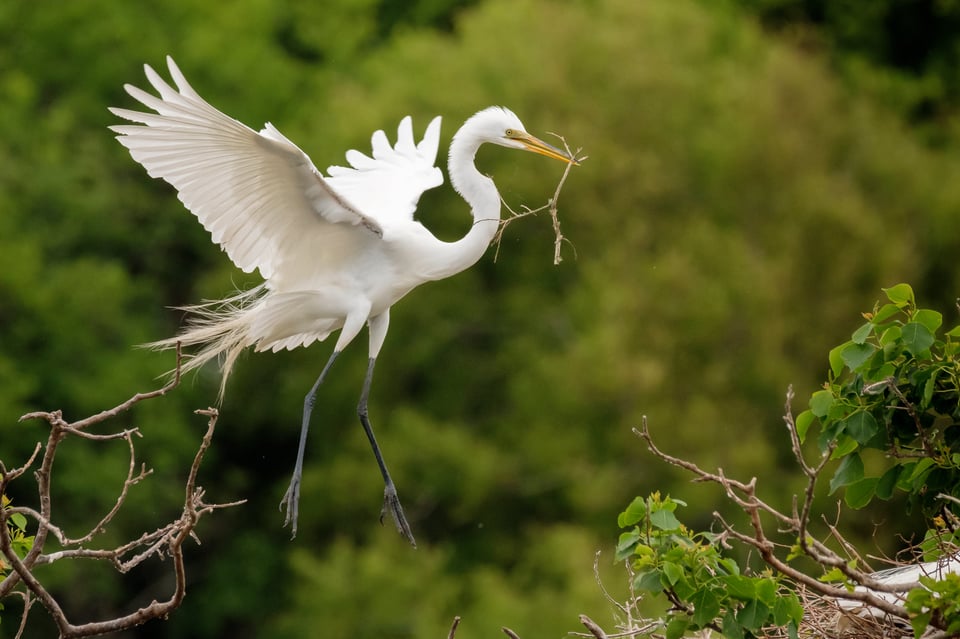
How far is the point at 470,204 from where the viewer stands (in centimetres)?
563

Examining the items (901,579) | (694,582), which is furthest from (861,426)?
(694,582)

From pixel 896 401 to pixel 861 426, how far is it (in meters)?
0.16

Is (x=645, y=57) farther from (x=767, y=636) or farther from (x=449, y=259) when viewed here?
(x=767, y=636)

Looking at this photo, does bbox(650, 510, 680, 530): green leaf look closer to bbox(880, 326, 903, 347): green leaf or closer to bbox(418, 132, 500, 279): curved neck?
bbox(880, 326, 903, 347): green leaf

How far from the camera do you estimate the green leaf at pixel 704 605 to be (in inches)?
133

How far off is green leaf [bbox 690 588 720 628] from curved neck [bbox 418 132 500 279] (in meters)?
2.37

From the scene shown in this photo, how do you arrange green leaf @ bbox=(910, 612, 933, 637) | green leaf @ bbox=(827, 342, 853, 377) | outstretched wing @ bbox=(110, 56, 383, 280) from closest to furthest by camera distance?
green leaf @ bbox=(910, 612, 933, 637) < green leaf @ bbox=(827, 342, 853, 377) < outstretched wing @ bbox=(110, 56, 383, 280)

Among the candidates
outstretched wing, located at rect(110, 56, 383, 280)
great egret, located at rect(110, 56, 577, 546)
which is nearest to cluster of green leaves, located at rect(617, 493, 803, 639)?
great egret, located at rect(110, 56, 577, 546)

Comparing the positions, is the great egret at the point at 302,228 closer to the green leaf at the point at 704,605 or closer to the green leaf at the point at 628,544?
the green leaf at the point at 628,544

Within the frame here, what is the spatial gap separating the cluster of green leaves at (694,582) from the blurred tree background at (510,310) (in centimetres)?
1130

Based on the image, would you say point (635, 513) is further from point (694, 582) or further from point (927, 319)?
point (927, 319)

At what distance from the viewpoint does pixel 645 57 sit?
17672 millimetres

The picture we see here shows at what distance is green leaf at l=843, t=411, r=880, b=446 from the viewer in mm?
3670

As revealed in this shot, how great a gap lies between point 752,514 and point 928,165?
15582 millimetres
